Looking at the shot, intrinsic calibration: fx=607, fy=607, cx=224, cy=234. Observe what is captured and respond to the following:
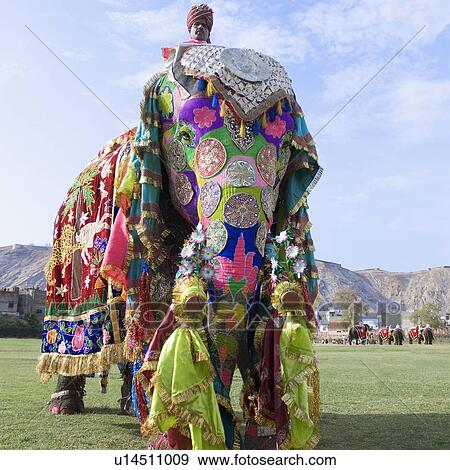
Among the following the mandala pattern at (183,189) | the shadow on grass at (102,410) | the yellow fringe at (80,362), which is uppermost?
the mandala pattern at (183,189)

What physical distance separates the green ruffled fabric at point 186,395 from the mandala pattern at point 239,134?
1313 millimetres

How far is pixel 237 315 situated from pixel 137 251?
0.99 m

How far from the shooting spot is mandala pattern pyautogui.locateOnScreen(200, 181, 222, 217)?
3.80 meters

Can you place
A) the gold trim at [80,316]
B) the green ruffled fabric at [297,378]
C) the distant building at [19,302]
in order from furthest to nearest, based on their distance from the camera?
the distant building at [19,302], the gold trim at [80,316], the green ruffled fabric at [297,378]

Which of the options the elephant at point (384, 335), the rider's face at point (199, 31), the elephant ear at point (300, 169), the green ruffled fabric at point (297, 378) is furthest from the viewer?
the elephant at point (384, 335)

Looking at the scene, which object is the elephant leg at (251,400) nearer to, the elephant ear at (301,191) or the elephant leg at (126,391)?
the elephant ear at (301,191)

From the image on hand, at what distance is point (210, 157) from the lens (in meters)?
3.94

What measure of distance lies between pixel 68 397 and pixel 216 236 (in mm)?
3825

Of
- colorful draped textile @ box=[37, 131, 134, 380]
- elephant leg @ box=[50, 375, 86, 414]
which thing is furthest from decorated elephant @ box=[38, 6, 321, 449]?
elephant leg @ box=[50, 375, 86, 414]

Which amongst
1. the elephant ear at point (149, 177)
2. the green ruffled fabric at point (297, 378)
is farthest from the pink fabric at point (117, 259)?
the green ruffled fabric at point (297, 378)

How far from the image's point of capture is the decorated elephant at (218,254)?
339cm

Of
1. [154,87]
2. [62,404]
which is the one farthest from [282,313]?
[62,404]

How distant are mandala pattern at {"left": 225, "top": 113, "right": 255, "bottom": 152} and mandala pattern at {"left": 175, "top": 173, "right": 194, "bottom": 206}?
1.43ft

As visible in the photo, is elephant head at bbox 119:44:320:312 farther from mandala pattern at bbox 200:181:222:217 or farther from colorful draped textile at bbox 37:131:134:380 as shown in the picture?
colorful draped textile at bbox 37:131:134:380
